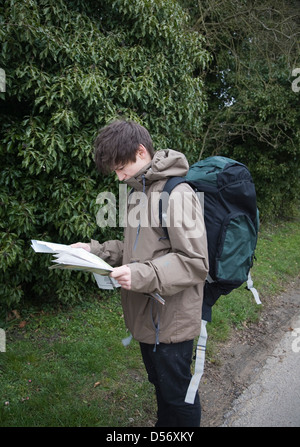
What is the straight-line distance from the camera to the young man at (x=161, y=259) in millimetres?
1529

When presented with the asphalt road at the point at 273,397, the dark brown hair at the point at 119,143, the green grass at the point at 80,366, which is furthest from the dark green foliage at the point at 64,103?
the asphalt road at the point at 273,397

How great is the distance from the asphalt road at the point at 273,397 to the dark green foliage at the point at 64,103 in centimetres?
208

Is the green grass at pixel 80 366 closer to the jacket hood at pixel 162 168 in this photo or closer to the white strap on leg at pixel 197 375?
the white strap on leg at pixel 197 375

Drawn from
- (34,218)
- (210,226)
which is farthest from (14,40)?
(210,226)

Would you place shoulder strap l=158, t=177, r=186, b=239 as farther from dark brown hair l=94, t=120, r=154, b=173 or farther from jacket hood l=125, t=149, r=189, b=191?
dark brown hair l=94, t=120, r=154, b=173

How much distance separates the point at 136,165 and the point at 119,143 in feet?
0.48

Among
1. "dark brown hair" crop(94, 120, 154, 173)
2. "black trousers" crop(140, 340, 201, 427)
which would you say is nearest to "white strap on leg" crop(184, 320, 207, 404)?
"black trousers" crop(140, 340, 201, 427)

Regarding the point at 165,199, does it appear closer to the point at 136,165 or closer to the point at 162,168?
the point at 162,168

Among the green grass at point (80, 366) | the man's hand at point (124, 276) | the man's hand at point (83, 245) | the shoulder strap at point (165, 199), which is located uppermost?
the shoulder strap at point (165, 199)

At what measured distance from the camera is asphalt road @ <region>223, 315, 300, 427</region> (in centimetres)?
256

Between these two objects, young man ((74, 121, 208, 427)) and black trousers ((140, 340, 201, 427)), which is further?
black trousers ((140, 340, 201, 427))

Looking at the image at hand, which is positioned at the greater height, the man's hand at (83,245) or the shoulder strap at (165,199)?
the shoulder strap at (165,199)

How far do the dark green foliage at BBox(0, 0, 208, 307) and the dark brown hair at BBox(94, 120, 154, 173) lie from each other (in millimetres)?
1423
